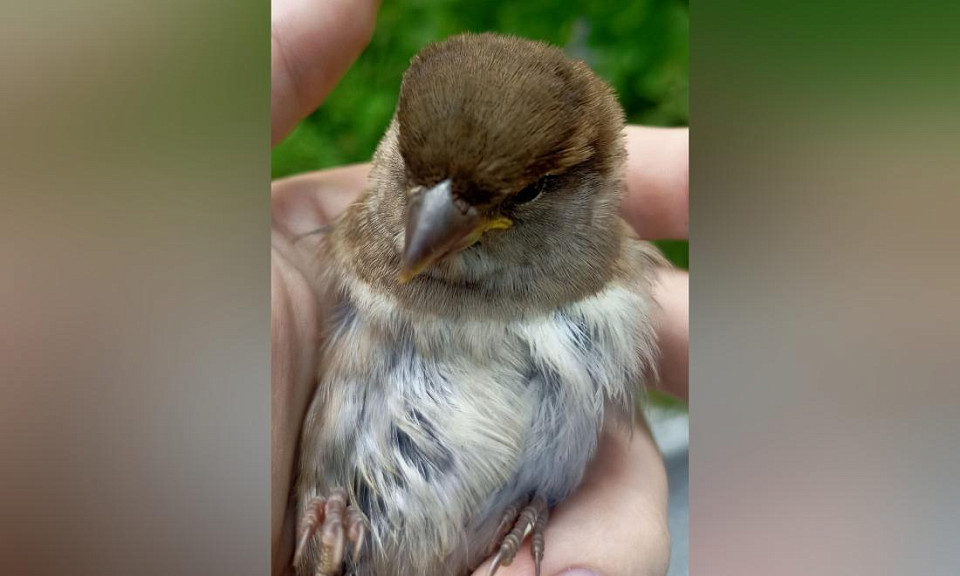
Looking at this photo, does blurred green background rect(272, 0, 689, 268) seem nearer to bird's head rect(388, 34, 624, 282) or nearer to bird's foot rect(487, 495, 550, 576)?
bird's head rect(388, 34, 624, 282)

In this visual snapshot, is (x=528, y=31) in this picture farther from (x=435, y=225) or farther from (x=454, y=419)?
(x=454, y=419)

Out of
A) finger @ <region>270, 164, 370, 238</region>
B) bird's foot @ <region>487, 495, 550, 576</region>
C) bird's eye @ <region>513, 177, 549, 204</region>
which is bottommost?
bird's foot @ <region>487, 495, 550, 576</region>

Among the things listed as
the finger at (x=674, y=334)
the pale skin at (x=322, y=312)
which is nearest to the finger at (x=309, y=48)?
the pale skin at (x=322, y=312)

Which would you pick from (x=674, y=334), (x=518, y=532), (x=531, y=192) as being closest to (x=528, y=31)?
(x=531, y=192)

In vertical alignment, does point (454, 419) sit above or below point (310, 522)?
above

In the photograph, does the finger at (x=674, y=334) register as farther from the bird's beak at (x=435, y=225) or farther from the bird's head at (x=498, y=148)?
the bird's beak at (x=435, y=225)

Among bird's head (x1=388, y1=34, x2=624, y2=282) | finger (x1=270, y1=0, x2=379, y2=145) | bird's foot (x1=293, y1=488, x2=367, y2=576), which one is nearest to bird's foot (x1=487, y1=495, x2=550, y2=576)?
bird's foot (x1=293, y1=488, x2=367, y2=576)
